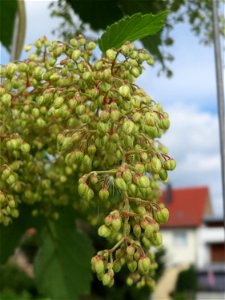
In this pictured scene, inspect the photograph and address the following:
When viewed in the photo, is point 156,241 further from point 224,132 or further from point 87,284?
point 87,284

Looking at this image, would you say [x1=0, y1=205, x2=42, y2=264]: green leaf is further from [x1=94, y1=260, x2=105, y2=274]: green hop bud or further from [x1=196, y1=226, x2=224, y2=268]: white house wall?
[x1=196, y1=226, x2=224, y2=268]: white house wall

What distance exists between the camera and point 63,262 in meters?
1.63

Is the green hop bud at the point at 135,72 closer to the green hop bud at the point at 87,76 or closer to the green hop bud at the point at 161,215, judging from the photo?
the green hop bud at the point at 87,76

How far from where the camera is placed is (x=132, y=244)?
2.43 feet

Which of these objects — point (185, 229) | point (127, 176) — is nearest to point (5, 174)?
point (127, 176)

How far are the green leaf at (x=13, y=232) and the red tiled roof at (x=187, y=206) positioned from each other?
2852 cm

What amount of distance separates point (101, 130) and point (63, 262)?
0.95 meters

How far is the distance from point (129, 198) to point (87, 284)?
0.90 m

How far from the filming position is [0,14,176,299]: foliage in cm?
74

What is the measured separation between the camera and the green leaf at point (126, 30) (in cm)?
88

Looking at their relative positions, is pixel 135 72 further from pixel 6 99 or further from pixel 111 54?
pixel 6 99

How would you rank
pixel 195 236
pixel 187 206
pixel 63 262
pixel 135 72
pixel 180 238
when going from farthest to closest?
pixel 187 206 → pixel 195 236 → pixel 180 238 → pixel 63 262 → pixel 135 72

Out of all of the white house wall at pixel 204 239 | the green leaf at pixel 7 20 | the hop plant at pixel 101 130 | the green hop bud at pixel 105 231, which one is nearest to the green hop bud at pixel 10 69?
the hop plant at pixel 101 130

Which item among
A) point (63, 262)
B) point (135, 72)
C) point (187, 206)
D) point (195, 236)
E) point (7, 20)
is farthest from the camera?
point (187, 206)
